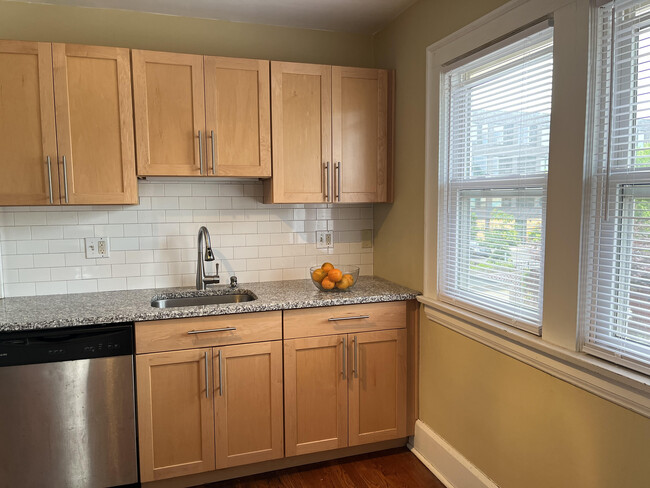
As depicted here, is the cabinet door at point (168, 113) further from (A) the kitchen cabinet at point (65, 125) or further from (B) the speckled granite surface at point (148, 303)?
(B) the speckled granite surface at point (148, 303)

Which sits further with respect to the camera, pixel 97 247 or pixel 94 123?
pixel 97 247

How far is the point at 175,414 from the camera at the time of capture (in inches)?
88.3

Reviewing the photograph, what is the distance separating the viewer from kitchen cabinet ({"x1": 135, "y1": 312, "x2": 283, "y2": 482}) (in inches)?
86.7

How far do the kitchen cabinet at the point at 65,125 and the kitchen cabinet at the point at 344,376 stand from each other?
1210 mm

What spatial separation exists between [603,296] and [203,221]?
216 cm

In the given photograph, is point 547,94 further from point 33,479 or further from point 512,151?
point 33,479

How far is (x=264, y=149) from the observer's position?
2568 mm

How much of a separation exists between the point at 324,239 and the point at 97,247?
4.57ft

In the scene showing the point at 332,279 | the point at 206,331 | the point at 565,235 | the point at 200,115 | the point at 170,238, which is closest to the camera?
the point at 565,235

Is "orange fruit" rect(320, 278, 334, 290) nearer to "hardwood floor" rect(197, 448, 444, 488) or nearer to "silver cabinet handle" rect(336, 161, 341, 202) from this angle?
"silver cabinet handle" rect(336, 161, 341, 202)

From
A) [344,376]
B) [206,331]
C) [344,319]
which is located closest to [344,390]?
[344,376]

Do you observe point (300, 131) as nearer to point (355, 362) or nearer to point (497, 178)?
point (497, 178)

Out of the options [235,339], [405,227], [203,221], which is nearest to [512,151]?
[405,227]

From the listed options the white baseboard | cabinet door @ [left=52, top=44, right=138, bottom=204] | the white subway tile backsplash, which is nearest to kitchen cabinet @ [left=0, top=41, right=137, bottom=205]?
cabinet door @ [left=52, top=44, right=138, bottom=204]
